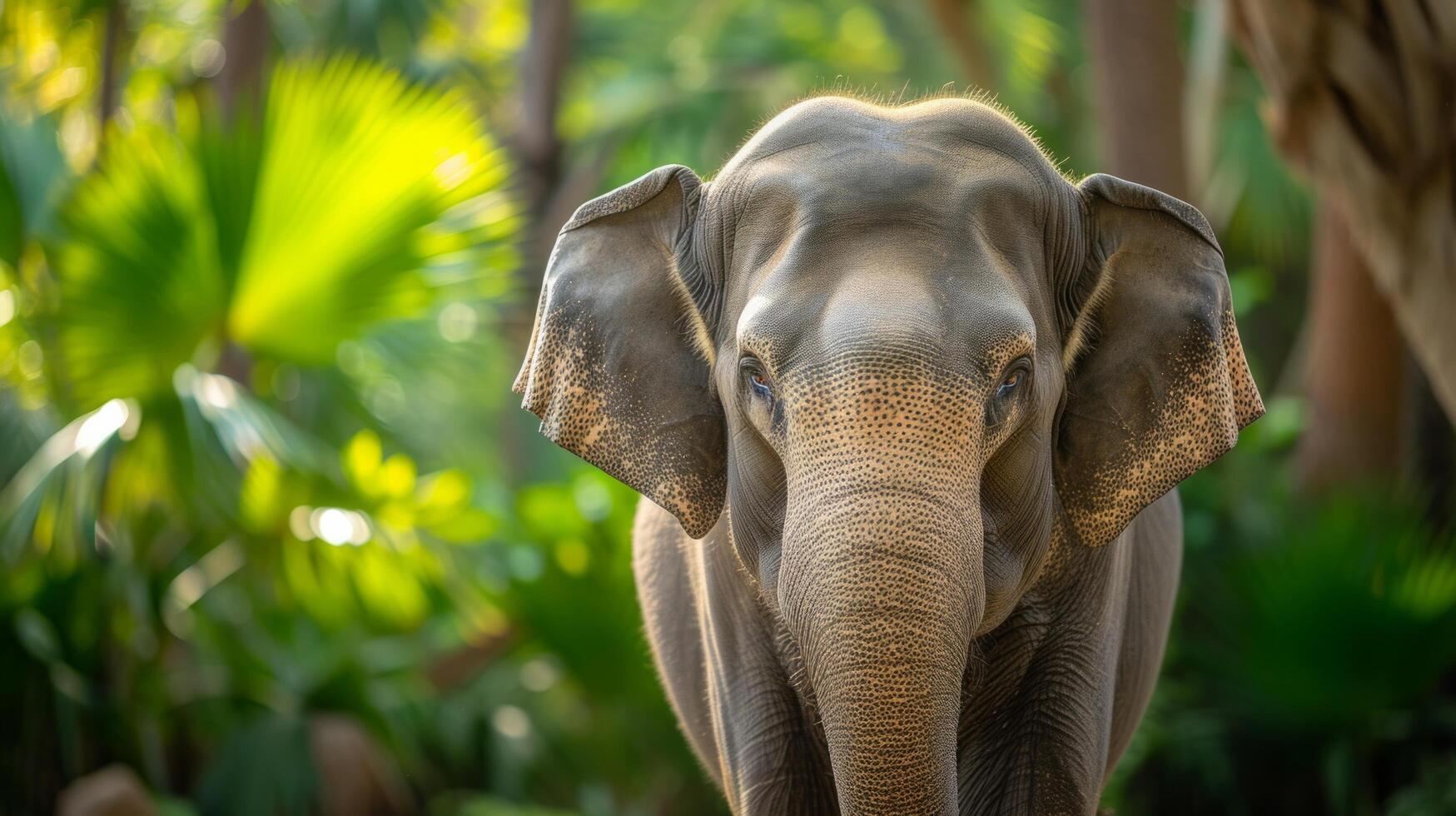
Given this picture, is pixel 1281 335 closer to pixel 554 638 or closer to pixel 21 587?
pixel 554 638

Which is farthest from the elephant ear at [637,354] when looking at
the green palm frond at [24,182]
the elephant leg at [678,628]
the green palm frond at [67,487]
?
the green palm frond at [24,182]

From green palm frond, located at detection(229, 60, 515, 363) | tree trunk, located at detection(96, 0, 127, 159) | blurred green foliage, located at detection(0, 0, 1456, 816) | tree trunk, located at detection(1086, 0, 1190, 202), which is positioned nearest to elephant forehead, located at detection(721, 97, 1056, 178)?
blurred green foliage, located at detection(0, 0, 1456, 816)

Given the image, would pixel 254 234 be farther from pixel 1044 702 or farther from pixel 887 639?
pixel 887 639

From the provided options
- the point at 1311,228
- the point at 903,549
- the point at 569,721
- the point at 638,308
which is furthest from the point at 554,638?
the point at 1311,228

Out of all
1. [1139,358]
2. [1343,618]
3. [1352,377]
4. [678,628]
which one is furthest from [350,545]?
[1352,377]

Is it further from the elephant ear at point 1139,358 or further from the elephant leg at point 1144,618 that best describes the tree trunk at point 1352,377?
the elephant ear at point 1139,358

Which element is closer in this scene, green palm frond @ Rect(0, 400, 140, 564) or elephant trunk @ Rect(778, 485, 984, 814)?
elephant trunk @ Rect(778, 485, 984, 814)

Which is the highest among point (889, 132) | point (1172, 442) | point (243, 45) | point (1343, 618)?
point (889, 132)

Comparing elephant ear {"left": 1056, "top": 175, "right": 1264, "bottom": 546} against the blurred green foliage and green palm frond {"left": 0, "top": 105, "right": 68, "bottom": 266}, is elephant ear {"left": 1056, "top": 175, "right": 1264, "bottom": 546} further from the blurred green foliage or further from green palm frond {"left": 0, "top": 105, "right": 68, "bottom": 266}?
green palm frond {"left": 0, "top": 105, "right": 68, "bottom": 266}

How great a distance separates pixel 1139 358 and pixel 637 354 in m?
0.83

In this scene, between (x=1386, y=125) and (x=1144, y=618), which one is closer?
(x=1144, y=618)

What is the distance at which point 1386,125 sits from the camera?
4.86 m

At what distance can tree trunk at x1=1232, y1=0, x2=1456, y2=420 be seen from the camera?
4715 mm

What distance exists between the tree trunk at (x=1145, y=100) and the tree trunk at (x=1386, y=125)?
1769 millimetres
